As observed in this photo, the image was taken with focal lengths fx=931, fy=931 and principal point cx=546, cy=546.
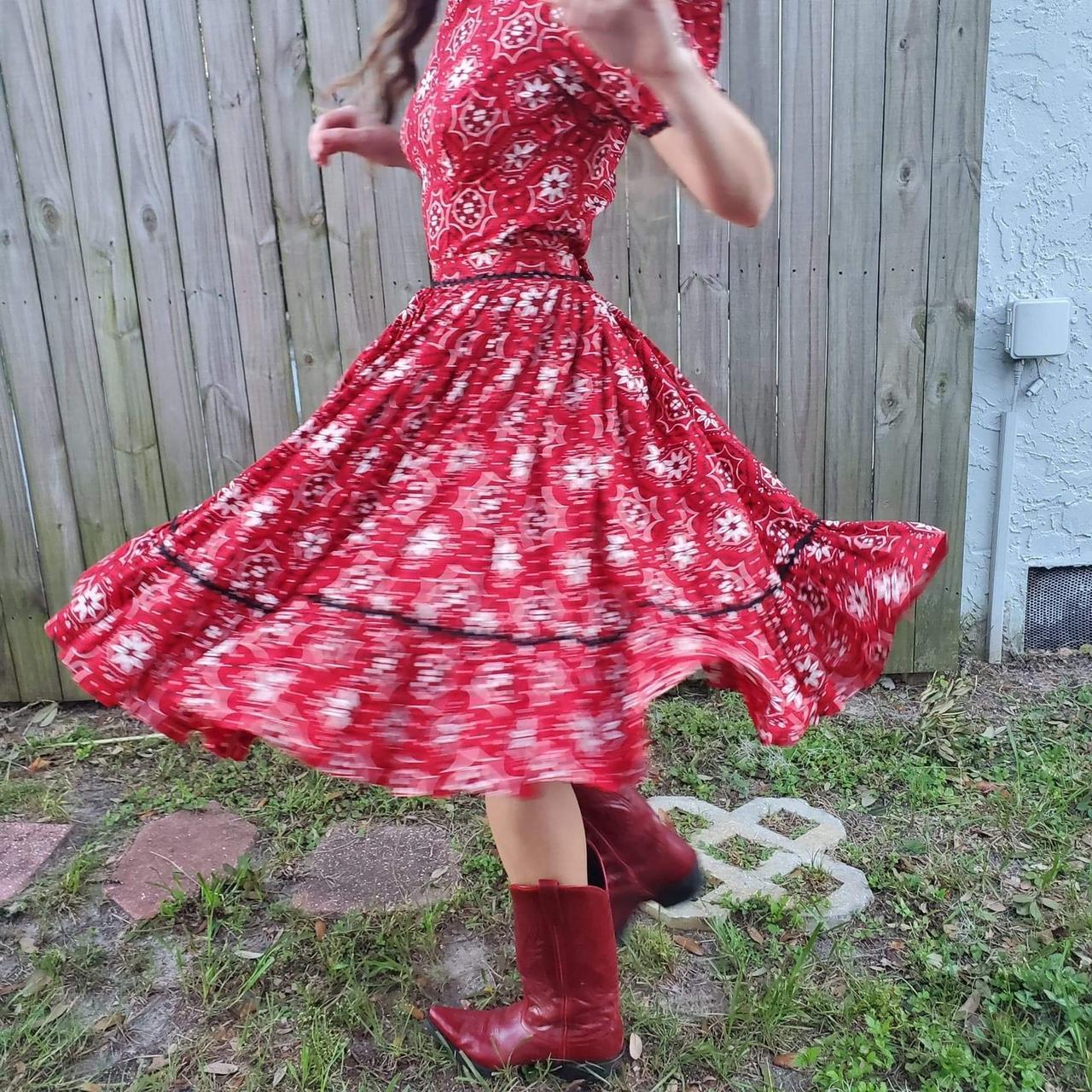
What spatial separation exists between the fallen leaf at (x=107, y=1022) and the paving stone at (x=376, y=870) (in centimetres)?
36

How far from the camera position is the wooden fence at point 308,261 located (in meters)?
2.37

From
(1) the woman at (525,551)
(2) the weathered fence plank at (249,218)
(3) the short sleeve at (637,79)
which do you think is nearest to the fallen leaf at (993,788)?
(1) the woman at (525,551)

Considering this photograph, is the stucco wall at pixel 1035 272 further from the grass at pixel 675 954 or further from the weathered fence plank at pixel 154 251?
the weathered fence plank at pixel 154 251

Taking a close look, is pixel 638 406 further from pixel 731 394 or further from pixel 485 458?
pixel 731 394

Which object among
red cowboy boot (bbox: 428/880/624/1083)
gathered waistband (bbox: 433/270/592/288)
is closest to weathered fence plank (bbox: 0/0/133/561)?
gathered waistband (bbox: 433/270/592/288)

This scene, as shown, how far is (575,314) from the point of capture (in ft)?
4.04

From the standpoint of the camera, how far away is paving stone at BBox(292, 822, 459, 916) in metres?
1.86

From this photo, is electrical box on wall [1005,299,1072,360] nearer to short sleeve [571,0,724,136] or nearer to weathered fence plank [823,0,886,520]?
weathered fence plank [823,0,886,520]

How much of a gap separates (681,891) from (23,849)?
146cm

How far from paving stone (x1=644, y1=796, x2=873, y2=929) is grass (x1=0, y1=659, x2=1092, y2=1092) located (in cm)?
Result: 3

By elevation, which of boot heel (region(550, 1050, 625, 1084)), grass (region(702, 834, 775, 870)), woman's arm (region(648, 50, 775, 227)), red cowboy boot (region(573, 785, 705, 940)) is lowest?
grass (region(702, 834, 775, 870))

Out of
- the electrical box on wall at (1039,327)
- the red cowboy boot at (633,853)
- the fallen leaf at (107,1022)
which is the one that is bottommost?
the fallen leaf at (107,1022)

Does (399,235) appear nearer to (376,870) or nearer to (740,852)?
(376,870)

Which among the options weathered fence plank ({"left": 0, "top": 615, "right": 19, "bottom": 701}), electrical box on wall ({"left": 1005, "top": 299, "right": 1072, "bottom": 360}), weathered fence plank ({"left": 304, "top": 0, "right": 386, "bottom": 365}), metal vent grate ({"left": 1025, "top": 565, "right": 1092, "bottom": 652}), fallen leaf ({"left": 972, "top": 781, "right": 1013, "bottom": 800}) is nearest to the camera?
fallen leaf ({"left": 972, "top": 781, "right": 1013, "bottom": 800})
